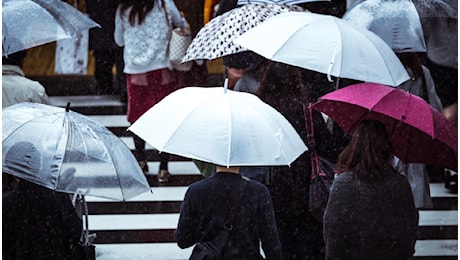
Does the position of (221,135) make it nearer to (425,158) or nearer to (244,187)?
(244,187)

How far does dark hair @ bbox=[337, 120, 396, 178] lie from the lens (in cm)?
629

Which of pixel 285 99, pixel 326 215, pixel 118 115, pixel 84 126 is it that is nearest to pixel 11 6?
pixel 84 126

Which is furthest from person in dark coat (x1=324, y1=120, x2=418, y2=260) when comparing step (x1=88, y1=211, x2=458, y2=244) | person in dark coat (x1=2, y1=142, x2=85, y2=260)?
step (x1=88, y1=211, x2=458, y2=244)

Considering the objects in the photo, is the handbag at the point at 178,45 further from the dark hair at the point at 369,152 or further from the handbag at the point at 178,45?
the dark hair at the point at 369,152

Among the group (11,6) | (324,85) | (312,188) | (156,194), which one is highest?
(11,6)

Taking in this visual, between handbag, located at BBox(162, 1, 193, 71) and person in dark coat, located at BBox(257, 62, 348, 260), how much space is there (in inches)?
84.9

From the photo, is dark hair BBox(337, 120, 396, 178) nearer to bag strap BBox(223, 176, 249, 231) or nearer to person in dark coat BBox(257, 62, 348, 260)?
bag strap BBox(223, 176, 249, 231)

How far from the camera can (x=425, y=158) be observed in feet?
22.3

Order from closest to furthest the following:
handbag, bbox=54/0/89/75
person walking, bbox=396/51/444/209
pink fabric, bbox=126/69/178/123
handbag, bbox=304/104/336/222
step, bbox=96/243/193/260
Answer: handbag, bbox=304/104/336/222 < person walking, bbox=396/51/444/209 < step, bbox=96/243/193/260 < pink fabric, bbox=126/69/178/123 < handbag, bbox=54/0/89/75

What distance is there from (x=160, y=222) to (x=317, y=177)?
2.32 metres

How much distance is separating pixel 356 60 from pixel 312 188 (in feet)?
3.02

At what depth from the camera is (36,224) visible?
20.7ft

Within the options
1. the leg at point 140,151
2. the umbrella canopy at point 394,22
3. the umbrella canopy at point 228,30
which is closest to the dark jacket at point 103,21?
the leg at point 140,151

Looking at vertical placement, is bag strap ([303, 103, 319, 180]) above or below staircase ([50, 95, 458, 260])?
above
